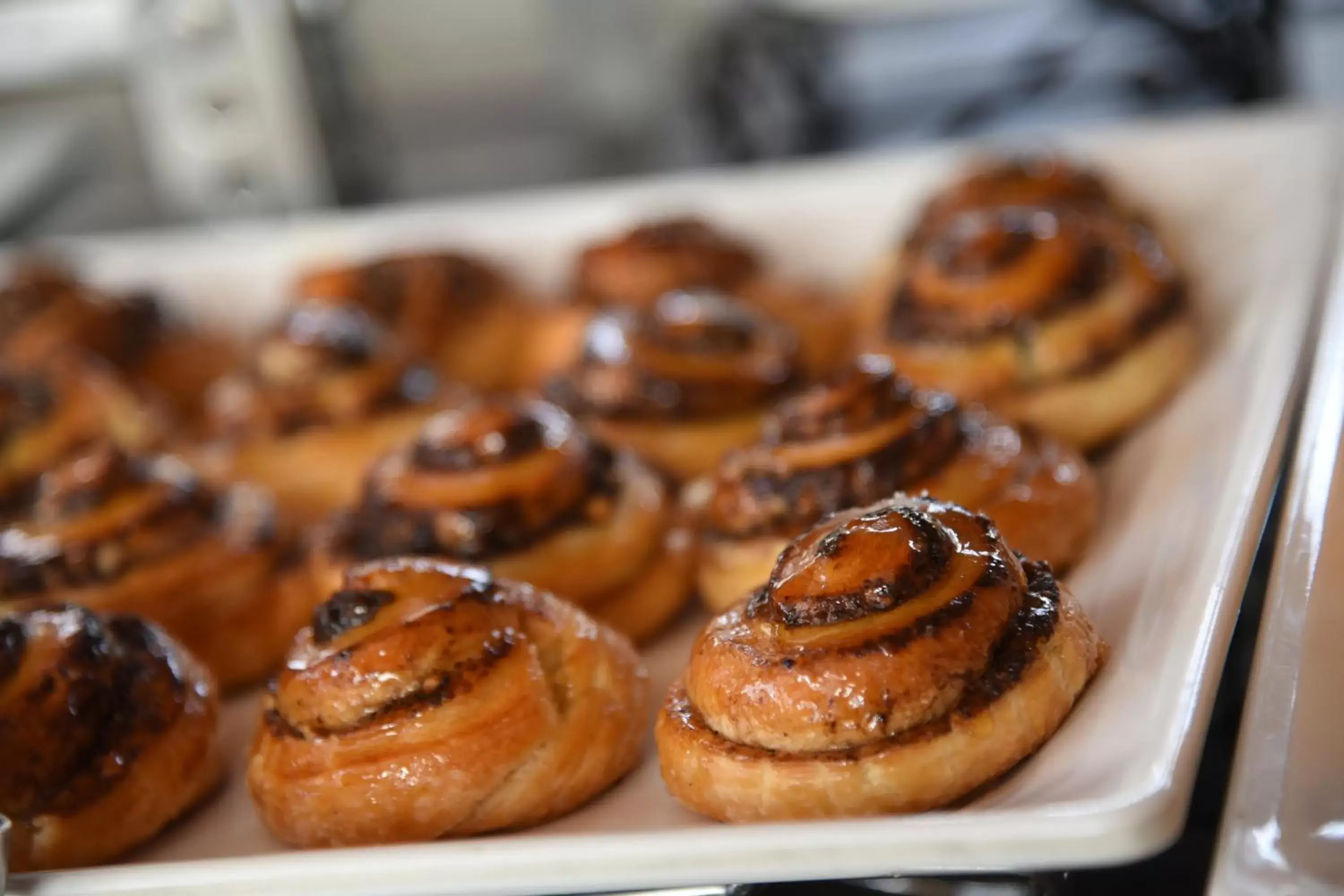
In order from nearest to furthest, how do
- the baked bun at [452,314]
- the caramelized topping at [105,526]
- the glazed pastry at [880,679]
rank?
the glazed pastry at [880,679] → the caramelized topping at [105,526] → the baked bun at [452,314]

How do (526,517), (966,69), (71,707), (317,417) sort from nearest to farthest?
(71,707) < (526,517) < (317,417) < (966,69)

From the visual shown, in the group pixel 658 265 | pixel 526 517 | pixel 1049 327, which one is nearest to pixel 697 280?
pixel 658 265

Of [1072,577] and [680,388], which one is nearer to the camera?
[1072,577]

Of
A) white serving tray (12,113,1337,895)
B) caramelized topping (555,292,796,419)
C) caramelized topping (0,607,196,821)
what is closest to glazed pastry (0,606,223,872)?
caramelized topping (0,607,196,821)

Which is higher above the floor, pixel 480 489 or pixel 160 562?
pixel 480 489

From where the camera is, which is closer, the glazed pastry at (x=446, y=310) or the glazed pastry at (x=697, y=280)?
the glazed pastry at (x=697, y=280)

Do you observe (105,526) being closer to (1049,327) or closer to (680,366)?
(680,366)

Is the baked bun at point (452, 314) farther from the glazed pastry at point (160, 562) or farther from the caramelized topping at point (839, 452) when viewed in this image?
the caramelized topping at point (839, 452)

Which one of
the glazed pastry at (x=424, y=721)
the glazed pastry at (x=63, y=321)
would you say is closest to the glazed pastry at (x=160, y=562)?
the glazed pastry at (x=424, y=721)
